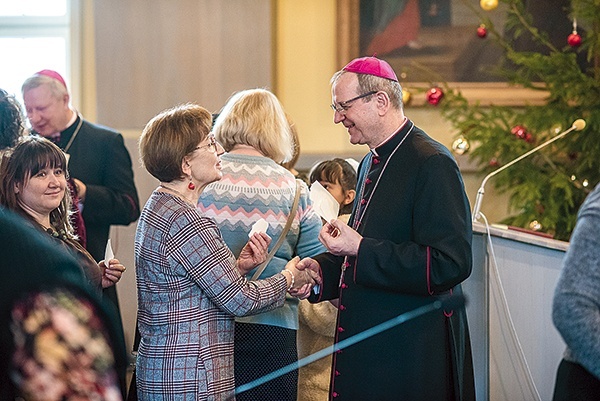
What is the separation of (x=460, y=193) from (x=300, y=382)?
5.23 ft

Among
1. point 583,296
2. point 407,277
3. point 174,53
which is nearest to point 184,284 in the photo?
point 407,277

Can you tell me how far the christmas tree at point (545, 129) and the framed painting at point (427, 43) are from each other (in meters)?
0.35

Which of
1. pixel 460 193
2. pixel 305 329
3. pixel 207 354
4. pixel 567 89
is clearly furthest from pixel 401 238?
pixel 567 89

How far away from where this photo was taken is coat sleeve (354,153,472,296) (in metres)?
2.87

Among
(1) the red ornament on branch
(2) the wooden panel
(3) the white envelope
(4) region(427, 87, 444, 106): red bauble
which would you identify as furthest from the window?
(3) the white envelope

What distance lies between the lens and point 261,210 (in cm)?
340

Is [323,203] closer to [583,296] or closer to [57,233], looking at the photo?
[57,233]

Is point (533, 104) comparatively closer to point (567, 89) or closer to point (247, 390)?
point (567, 89)

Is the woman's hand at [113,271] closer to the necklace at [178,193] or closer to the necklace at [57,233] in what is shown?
the necklace at [57,233]

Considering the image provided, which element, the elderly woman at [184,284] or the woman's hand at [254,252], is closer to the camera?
the elderly woman at [184,284]

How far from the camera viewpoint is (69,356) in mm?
1386

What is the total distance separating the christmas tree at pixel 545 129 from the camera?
6.07m

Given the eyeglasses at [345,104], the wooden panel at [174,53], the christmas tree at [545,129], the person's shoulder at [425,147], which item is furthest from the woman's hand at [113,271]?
the wooden panel at [174,53]

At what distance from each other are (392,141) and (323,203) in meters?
0.38
